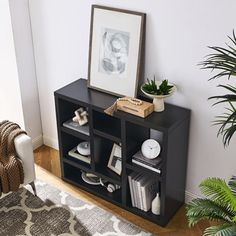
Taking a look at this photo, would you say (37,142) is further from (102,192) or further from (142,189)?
(142,189)

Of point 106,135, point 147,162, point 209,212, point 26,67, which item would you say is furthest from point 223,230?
point 26,67

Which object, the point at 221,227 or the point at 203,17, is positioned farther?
the point at 203,17

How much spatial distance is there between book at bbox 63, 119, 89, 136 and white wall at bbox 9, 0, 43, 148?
53 cm

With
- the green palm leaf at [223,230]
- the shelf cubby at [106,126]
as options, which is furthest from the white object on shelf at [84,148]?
the green palm leaf at [223,230]

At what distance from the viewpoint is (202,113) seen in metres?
2.81

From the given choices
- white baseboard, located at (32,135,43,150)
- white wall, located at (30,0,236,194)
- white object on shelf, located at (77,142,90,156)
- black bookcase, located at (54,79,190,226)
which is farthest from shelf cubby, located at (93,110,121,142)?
white baseboard, located at (32,135,43,150)

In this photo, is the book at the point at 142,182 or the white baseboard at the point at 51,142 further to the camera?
the white baseboard at the point at 51,142

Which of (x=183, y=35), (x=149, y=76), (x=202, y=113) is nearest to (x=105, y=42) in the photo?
(x=149, y=76)

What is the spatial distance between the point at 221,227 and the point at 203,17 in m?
1.17

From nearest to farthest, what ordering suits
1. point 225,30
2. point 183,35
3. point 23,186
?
point 225,30
point 183,35
point 23,186

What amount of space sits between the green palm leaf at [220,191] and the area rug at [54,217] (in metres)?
A: 0.82

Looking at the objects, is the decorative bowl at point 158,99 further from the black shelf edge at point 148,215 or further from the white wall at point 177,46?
the black shelf edge at point 148,215

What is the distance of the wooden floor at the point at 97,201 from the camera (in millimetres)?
3004

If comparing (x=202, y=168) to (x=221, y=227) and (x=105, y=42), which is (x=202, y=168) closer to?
(x=221, y=227)
